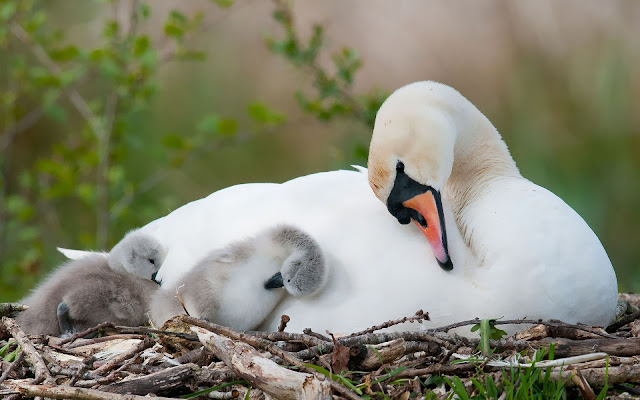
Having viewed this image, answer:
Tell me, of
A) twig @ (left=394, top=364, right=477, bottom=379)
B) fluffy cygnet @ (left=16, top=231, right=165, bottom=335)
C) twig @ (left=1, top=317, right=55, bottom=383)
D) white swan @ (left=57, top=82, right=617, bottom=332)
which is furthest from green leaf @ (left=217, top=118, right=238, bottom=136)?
twig @ (left=394, top=364, right=477, bottom=379)

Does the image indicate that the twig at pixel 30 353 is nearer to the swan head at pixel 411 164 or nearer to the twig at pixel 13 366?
the twig at pixel 13 366

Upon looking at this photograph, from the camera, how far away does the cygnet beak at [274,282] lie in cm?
398

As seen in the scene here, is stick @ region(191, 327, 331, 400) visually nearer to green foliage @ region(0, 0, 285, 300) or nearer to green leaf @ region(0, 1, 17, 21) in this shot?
green foliage @ region(0, 0, 285, 300)

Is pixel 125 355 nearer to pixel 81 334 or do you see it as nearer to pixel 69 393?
pixel 81 334

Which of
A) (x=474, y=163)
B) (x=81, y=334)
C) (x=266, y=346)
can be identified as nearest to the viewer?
(x=266, y=346)

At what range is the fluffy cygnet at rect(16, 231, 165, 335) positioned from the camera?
4336 mm

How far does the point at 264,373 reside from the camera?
3111 millimetres

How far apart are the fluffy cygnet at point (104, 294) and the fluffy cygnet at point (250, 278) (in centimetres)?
35

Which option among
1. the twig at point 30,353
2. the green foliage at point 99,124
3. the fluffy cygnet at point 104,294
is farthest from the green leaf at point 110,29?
the twig at point 30,353

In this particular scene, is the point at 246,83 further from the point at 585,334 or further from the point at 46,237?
the point at 585,334

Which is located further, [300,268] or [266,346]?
[300,268]

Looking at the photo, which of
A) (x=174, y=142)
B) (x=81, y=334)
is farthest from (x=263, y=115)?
(x=81, y=334)

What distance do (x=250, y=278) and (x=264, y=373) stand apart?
926mm

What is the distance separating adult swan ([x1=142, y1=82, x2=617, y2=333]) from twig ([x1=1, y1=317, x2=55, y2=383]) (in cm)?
75
